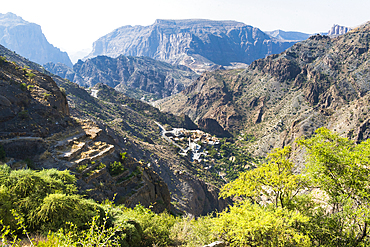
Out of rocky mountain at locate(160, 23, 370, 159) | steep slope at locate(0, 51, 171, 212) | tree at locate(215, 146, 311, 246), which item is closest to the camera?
tree at locate(215, 146, 311, 246)

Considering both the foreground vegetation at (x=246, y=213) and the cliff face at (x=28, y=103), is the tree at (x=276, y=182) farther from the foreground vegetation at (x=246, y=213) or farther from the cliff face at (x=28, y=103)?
the cliff face at (x=28, y=103)

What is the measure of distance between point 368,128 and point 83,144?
99.9m

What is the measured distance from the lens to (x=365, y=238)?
1039cm

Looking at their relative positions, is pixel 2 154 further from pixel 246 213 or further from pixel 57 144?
pixel 246 213

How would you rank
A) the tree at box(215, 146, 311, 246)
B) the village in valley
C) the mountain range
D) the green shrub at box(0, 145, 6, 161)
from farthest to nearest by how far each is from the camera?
1. the village in valley
2. the mountain range
3. the green shrub at box(0, 145, 6, 161)
4. the tree at box(215, 146, 311, 246)

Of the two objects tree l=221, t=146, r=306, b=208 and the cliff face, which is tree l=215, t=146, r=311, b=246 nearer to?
tree l=221, t=146, r=306, b=208

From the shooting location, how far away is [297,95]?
127 metres

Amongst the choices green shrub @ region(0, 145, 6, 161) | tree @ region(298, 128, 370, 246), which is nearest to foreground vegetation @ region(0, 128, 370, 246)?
tree @ region(298, 128, 370, 246)

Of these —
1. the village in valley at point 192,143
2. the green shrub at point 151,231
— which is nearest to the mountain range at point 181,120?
the village in valley at point 192,143

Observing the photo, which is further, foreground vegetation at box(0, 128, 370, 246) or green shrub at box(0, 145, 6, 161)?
green shrub at box(0, 145, 6, 161)

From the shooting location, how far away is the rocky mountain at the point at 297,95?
296ft

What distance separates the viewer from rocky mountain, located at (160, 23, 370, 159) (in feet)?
296

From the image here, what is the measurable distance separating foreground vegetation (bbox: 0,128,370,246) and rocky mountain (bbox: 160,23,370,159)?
86.9m

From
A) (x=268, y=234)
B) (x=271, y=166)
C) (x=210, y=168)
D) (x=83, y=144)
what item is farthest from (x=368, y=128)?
(x=83, y=144)
